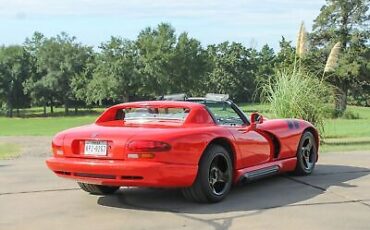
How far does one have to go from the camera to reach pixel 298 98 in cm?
1406

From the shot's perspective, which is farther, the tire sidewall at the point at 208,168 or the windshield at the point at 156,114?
the windshield at the point at 156,114

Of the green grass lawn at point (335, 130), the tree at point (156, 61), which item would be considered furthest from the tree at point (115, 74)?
the green grass lawn at point (335, 130)

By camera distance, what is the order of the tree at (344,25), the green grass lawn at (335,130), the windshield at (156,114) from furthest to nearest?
the tree at (344,25)
the green grass lawn at (335,130)
the windshield at (156,114)

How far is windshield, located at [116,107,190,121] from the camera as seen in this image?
22.6 feet

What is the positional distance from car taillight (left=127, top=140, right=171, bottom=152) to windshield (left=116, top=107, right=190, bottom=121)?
882mm

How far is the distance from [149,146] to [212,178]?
3.27ft

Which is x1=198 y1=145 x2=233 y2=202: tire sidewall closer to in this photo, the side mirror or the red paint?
the red paint

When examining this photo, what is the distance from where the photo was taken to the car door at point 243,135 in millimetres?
7031

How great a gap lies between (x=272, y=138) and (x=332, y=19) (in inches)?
2200

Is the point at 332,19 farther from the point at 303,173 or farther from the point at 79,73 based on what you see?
the point at 303,173

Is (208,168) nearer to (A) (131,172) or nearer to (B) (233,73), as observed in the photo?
(A) (131,172)

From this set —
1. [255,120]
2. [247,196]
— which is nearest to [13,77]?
[255,120]

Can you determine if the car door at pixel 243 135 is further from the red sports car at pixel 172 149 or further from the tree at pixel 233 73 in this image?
the tree at pixel 233 73

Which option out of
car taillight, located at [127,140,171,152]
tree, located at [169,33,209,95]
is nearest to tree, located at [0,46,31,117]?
tree, located at [169,33,209,95]
